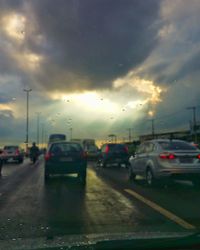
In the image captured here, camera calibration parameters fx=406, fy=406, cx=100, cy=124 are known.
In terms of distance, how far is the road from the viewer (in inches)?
283

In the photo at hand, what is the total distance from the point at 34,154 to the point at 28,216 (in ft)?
89.7

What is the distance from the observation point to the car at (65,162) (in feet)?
55.6

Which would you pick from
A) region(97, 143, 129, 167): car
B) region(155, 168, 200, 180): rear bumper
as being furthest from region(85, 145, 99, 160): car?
region(155, 168, 200, 180): rear bumper

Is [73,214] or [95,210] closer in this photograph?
[73,214]

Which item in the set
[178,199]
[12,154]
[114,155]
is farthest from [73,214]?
[12,154]

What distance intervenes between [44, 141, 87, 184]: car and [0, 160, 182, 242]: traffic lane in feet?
11.8

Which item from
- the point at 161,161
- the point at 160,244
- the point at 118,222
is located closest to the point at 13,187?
the point at 161,161

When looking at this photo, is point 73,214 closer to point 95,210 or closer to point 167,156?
point 95,210

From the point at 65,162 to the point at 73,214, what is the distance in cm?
820

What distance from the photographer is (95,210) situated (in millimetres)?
9359

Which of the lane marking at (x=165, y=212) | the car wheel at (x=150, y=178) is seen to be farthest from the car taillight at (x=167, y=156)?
the lane marking at (x=165, y=212)

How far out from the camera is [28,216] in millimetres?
8688

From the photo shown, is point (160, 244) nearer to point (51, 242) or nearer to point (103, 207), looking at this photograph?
point (51, 242)

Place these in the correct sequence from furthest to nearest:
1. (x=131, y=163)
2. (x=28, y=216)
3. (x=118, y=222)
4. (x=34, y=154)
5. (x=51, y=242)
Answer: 1. (x=34, y=154)
2. (x=131, y=163)
3. (x=28, y=216)
4. (x=118, y=222)
5. (x=51, y=242)
